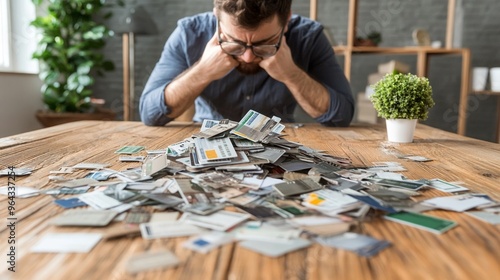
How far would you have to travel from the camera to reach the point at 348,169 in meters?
0.89

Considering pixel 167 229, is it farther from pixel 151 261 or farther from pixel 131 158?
pixel 131 158

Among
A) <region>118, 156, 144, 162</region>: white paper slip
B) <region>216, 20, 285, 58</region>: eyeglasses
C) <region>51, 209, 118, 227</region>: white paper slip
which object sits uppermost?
<region>216, 20, 285, 58</region>: eyeglasses

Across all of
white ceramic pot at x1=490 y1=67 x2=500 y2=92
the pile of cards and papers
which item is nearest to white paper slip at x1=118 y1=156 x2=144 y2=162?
the pile of cards and papers

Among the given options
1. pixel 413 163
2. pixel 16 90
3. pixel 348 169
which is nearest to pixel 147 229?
pixel 348 169

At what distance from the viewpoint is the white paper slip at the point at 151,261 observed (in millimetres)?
414

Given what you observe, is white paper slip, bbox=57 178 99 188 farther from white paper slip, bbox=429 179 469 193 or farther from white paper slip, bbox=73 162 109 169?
white paper slip, bbox=429 179 469 193

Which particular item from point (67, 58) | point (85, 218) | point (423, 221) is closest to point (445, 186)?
point (423, 221)

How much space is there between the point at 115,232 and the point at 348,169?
1.71ft

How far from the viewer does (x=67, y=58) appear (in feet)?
13.3

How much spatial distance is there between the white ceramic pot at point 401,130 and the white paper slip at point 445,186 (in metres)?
0.60

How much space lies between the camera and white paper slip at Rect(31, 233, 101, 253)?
1.51 feet

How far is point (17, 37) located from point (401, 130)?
3527 millimetres

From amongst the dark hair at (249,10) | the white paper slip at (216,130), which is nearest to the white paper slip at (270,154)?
the white paper slip at (216,130)

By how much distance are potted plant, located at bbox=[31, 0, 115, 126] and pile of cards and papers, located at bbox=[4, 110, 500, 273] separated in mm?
3336
